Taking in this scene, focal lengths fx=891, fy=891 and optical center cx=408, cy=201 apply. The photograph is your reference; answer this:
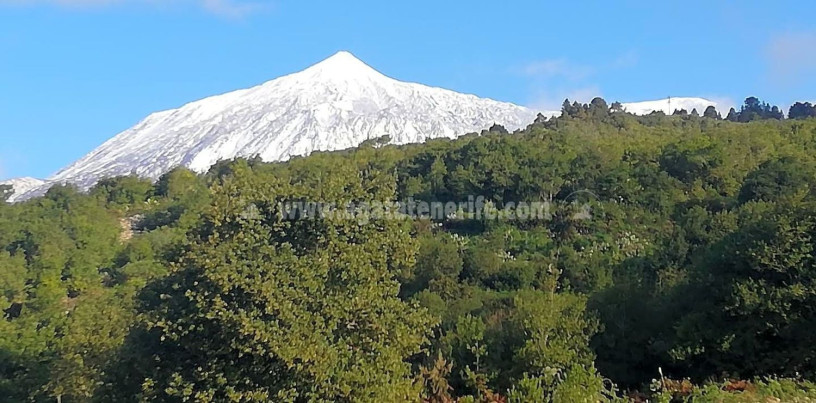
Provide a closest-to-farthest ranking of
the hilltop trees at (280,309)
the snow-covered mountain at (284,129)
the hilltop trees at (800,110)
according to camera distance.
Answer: the hilltop trees at (280,309), the hilltop trees at (800,110), the snow-covered mountain at (284,129)

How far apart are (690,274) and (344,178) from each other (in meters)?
12.1

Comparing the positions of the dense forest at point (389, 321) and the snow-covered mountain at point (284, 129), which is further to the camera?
the snow-covered mountain at point (284, 129)

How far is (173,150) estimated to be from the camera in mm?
181000

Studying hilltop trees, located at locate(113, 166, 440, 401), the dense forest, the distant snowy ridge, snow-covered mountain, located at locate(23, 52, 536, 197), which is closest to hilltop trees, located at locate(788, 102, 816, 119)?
the distant snowy ridge

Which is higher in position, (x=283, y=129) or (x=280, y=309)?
(x=283, y=129)

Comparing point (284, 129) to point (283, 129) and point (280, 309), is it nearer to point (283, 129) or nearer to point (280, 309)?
point (283, 129)

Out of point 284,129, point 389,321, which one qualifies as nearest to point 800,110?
point 284,129

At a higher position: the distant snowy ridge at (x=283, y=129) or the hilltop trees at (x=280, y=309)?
the distant snowy ridge at (x=283, y=129)

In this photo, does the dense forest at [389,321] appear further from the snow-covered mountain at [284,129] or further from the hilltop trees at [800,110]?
the snow-covered mountain at [284,129]

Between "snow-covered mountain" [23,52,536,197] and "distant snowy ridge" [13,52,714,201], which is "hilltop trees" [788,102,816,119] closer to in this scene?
"distant snowy ridge" [13,52,714,201]

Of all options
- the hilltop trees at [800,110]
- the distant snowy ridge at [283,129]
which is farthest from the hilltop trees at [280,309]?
the distant snowy ridge at [283,129]

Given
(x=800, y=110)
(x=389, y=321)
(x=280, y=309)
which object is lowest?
(x=389, y=321)

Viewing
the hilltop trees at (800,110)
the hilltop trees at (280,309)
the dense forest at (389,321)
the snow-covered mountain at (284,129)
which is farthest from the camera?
the snow-covered mountain at (284,129)

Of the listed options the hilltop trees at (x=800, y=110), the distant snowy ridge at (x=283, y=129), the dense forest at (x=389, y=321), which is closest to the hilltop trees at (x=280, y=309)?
the dense forest at (x=389, y=321)
